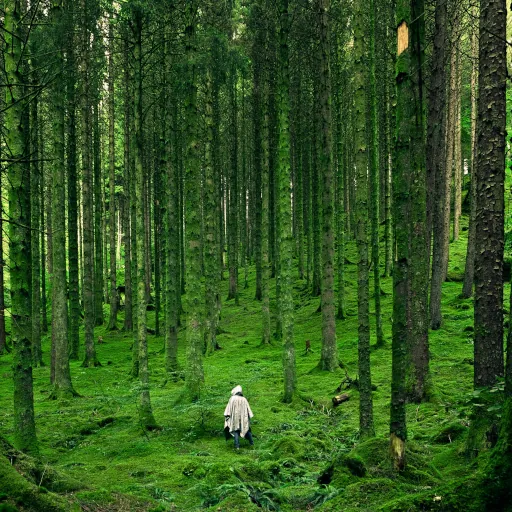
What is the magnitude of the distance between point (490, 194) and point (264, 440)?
23.0 ft

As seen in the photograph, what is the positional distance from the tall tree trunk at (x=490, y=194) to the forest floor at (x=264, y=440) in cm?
83

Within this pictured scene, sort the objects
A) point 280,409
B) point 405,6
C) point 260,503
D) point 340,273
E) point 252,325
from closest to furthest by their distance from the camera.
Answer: point 405,6
point 260,503
point 280,409
point 340,273
point 252,325

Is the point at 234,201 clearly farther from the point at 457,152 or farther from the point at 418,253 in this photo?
the point at 418,253

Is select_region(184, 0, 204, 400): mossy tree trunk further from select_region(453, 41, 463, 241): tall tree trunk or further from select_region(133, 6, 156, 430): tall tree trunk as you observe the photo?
select_region(453, 41, 463, 241): tall tree trunk

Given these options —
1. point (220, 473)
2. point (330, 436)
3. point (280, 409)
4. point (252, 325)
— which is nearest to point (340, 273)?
point (252, 325)

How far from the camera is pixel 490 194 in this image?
6617mm

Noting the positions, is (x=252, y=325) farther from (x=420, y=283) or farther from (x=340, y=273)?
(x=420, y=283)

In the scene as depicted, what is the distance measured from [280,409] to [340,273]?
10052mm

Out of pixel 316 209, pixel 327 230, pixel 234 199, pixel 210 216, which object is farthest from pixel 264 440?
pixel 234 199

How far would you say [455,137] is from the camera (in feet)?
94.2

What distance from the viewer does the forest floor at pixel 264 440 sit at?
621 cm

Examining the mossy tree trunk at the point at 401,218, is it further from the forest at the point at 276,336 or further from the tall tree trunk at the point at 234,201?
the tall tree trunk at the point at 234,201

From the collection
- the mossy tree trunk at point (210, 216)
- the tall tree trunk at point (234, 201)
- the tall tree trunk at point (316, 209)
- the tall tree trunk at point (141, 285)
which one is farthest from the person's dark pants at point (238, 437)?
the tall tree trunk at point (234, 201)

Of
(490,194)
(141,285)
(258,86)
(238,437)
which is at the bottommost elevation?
(238,437)
